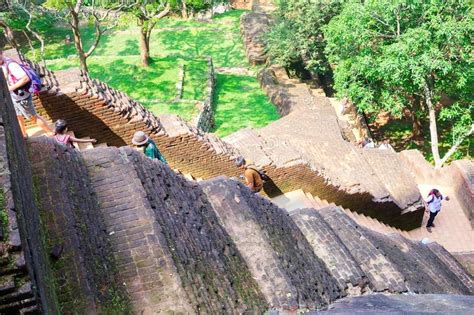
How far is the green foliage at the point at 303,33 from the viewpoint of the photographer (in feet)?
59.3

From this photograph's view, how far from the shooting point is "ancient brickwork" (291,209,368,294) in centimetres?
646

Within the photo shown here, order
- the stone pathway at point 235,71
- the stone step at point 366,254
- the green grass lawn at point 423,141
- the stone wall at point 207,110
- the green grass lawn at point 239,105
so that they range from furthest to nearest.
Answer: the stone pathway at point 235,71, the green grass lawn at point 423,141, the green grass lawn at point 239,105, the stone wall at point 207,110, the stone step at point 366,254

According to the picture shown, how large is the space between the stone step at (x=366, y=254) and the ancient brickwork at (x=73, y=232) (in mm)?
3539

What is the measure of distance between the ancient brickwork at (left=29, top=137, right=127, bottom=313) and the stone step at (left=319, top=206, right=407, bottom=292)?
3539mm

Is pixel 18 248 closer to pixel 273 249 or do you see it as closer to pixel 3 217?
pixel 3 217

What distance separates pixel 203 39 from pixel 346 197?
13071 mm

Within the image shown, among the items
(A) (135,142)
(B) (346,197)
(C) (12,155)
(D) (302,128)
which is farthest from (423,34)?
(C) (12,155)

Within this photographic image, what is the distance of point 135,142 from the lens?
7.31 metres

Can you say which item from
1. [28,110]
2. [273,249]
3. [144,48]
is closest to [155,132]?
[28,110]

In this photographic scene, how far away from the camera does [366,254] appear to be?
712 cm

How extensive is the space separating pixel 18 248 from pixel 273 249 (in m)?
3.48

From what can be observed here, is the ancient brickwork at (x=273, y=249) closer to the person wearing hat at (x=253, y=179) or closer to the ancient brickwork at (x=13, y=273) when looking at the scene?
the person wearing hat at (x=253, y=179)

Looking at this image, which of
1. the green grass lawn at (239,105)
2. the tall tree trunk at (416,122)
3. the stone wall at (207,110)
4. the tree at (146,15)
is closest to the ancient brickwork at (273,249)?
the stone wall at (207,110)

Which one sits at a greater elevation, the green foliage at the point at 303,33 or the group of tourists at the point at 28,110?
the group of tourists at the point at 28,110
